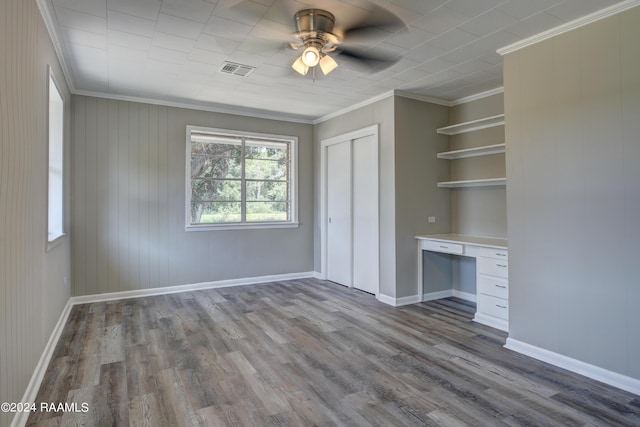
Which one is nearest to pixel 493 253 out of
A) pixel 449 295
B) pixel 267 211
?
pixel 449 295

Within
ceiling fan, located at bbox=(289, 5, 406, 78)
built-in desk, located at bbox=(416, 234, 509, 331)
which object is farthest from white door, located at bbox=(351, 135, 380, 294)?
ceiling fan, located at bbox=(289, 5, 406, 78)

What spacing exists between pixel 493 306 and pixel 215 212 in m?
3.94

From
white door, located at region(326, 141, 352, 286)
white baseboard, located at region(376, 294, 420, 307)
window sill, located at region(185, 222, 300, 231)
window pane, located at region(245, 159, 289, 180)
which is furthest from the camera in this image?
window pane, located at region(245, 159, 289, 180)

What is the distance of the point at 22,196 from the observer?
7.21 feet

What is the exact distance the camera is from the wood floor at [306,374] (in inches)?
86.8

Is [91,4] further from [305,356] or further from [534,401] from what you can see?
[534,401]

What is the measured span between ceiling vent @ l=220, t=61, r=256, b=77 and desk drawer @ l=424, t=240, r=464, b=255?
2.95 metres

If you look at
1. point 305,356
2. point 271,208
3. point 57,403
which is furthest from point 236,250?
point 57,403

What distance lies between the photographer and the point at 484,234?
4.61 m

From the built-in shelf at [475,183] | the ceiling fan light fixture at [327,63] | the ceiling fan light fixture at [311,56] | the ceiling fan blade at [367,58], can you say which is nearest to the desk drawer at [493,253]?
the built-in shelf at [475,183]

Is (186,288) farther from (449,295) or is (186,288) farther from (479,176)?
(479,176)

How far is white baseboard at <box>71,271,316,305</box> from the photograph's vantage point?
4.68 metres

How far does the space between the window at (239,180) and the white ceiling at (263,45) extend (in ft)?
2.60

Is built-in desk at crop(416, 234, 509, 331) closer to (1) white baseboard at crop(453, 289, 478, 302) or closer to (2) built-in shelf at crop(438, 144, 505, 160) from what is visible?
(1) white baseboard at crop(453, 289, 478, 302)
